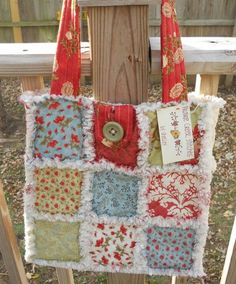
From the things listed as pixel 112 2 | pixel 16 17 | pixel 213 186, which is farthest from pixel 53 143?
pixel 16 17

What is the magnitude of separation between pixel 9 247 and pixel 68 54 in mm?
757

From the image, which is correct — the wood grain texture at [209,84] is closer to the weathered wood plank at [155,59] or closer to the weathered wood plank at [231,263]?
the weathered wood plank at [155,59]

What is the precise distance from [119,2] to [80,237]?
677mm

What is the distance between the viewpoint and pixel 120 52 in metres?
0.93

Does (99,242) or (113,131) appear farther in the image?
(99,242)

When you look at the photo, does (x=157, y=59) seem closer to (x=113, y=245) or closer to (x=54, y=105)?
(x=54, y=105)

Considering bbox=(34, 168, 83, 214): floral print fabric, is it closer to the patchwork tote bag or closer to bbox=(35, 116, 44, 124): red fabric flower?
the patchwork tote bag

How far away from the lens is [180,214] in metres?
1.07

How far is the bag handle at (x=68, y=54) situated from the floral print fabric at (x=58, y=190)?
235 mm

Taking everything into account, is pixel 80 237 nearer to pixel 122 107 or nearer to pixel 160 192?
pixel 160 192

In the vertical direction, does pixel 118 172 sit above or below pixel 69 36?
below

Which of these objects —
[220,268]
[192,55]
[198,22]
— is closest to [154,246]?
[192,55]

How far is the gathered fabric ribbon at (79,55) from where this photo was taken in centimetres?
87

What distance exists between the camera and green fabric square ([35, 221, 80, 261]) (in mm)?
1132
